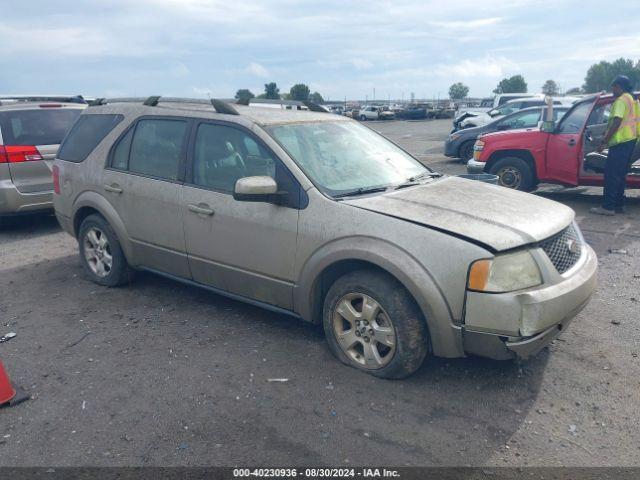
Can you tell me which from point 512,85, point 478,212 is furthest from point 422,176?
point 512,85

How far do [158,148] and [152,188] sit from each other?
1.22 feet

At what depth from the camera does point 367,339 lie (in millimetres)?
3660

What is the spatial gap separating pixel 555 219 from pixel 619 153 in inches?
195

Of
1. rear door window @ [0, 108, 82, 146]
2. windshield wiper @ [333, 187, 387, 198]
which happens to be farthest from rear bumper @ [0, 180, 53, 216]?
windshield wiper @ [333, 187, 387, 198]

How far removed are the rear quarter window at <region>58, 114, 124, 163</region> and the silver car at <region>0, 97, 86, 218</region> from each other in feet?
6.99

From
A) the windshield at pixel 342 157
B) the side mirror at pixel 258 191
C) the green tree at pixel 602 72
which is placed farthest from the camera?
the green tree at pixel 602 72

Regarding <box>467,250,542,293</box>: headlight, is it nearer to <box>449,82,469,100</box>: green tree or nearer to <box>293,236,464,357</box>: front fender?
<box>293,236,464,357</box>: front fender

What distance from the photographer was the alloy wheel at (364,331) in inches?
140

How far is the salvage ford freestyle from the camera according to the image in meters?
3.24

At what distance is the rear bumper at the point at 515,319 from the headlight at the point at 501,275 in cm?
5

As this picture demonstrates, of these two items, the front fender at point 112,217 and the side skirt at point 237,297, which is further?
the front fender at point 112,217

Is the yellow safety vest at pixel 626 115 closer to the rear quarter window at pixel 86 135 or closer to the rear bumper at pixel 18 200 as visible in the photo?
the rear quarter window at pixel 86 135

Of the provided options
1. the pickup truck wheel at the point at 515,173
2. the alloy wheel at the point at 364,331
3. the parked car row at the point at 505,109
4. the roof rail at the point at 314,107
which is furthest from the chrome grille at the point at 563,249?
the parked car row at the point at 505,109

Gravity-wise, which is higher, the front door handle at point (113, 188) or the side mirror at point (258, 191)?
the side mirror at point (258, 191)
